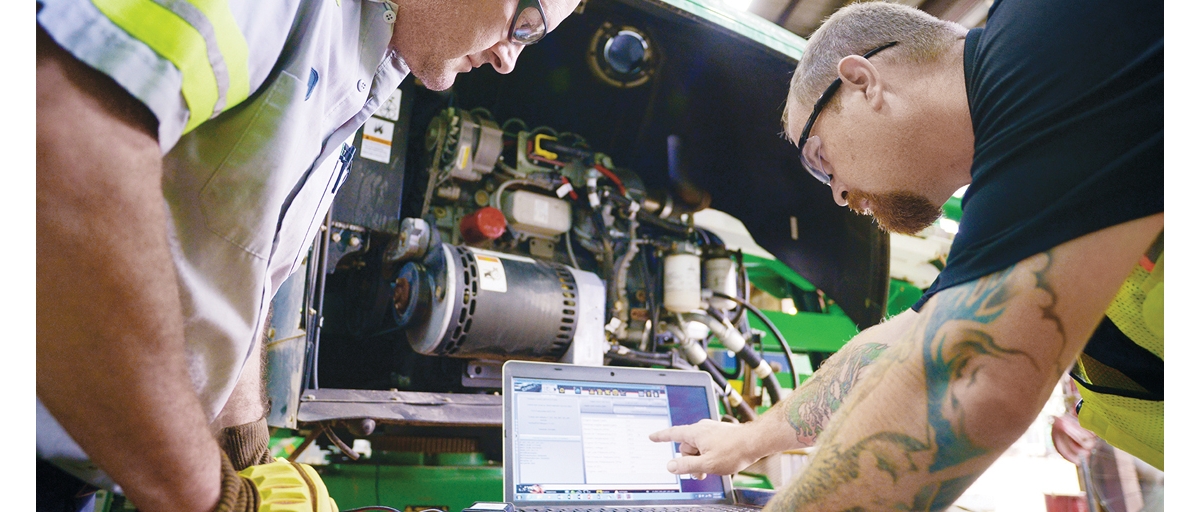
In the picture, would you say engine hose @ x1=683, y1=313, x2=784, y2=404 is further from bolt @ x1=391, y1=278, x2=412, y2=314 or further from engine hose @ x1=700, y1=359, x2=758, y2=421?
bolt @ x1=391, y1=278, x2=412, y2=314

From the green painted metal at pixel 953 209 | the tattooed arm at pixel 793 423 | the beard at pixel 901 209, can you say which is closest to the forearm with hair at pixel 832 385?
the tattooed arm at pixel 793 423

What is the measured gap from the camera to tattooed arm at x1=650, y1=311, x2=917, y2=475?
1193mm

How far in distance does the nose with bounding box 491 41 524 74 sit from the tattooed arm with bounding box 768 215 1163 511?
738 mm

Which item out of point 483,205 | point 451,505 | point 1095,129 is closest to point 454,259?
point 483,205

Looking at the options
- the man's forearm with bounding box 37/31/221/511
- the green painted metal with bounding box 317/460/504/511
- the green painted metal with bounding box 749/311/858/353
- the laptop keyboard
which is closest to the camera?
the man's forearm with bounding box 37/31/221/511

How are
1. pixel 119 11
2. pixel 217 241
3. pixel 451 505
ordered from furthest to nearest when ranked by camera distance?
pixel 451 505
pixel 217 241
pixel 119 11

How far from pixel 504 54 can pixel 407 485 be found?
42.8 inches

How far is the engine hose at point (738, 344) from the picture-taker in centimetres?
211

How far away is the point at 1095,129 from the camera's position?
521 millimetres

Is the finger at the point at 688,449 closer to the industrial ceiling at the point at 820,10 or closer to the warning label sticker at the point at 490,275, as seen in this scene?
the warning label sticker at the point at 490,275

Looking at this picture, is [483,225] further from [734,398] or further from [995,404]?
[995,404]

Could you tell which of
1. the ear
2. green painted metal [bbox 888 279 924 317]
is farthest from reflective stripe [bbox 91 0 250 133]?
green painted metal [bbox 888 279 924 317]

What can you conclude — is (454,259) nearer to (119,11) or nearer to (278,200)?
(278,200)
